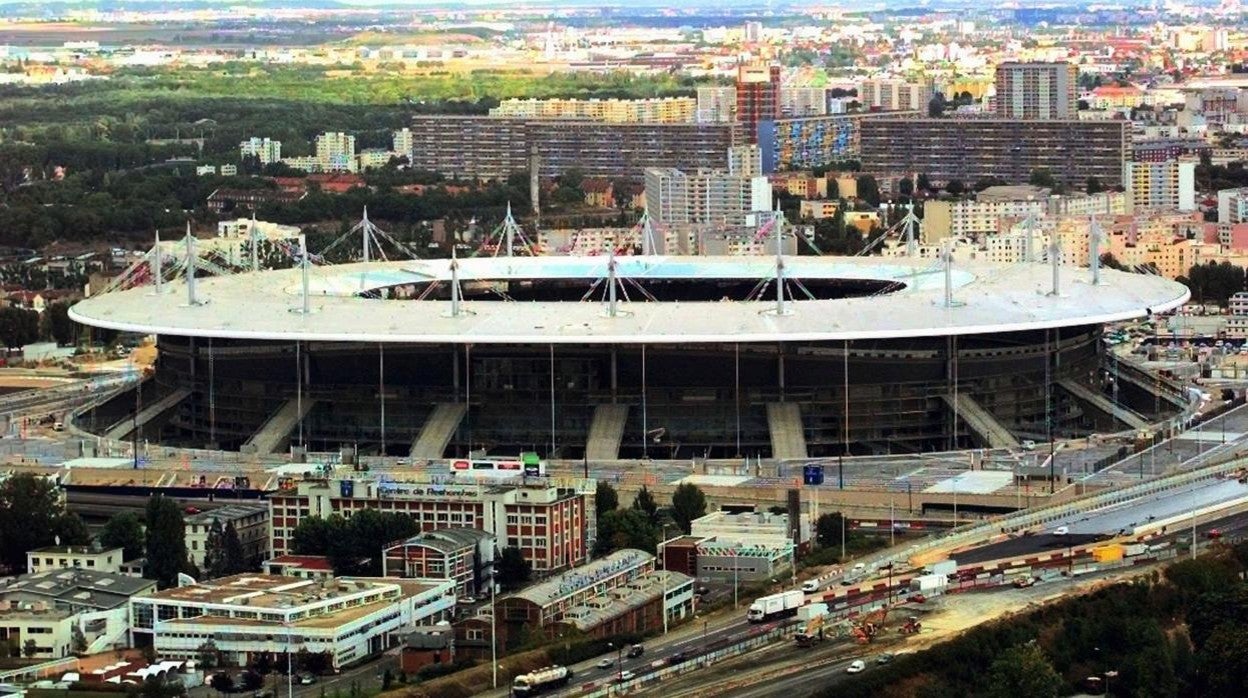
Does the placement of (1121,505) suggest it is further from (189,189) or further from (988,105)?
(988,105)

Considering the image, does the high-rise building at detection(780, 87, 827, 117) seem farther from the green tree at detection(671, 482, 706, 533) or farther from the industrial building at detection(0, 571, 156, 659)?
the industrial building at detection(0, 571, 156, 659)

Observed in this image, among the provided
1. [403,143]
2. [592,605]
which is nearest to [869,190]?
[403,143]

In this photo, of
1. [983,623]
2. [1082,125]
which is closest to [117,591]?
[983,623]

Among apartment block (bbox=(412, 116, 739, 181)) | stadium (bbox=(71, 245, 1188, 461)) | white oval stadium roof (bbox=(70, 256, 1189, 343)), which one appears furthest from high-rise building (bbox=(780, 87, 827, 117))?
stadium (bbox=(71, 245, 1188, 461))

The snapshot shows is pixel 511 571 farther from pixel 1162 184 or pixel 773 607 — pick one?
pixel 1162 184

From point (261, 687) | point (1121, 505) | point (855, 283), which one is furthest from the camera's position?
point (855, 283)

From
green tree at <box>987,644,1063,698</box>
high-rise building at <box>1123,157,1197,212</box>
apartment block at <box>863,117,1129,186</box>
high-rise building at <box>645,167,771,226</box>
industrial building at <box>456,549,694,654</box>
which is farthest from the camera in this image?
apartment block at <box>863,117,1129,186</box>

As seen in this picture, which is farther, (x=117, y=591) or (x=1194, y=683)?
(x=117, y=591)
